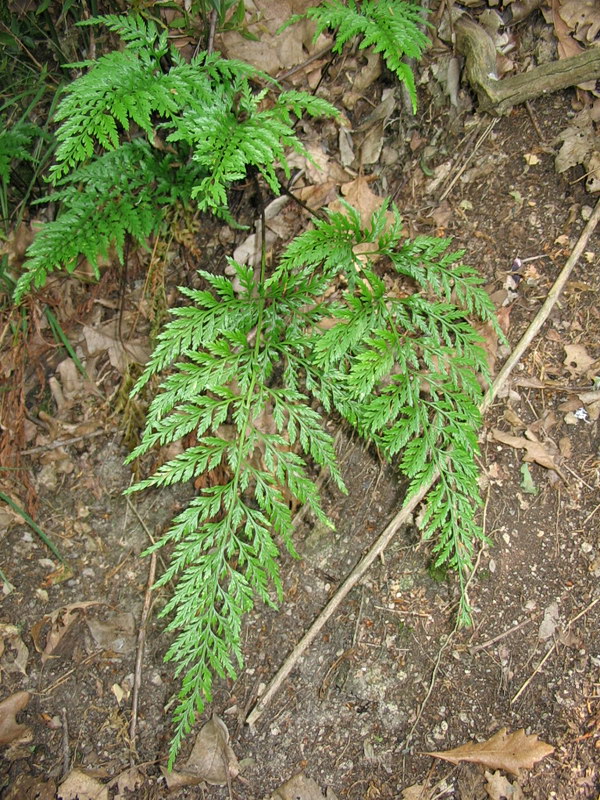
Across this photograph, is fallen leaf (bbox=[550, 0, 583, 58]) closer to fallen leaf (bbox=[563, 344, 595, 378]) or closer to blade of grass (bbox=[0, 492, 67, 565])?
fallen leaf (bbox=[563, 344, 595, 378])

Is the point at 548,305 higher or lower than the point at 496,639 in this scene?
higher

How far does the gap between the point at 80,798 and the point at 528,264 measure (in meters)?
3.06

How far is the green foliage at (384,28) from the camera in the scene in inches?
88.0

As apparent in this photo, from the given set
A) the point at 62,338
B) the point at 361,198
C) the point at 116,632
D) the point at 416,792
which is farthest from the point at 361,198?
the point at 416,792

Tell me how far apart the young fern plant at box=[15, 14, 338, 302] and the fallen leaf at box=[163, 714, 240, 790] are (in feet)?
6.71

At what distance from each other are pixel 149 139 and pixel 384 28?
1085mm

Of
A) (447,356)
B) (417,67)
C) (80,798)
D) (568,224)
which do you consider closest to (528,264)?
(568,224)

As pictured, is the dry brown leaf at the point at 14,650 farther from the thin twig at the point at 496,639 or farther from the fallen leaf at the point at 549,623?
the fallen leaf at the point at 549,623

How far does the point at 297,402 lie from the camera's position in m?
2.71

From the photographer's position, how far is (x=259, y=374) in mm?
2602

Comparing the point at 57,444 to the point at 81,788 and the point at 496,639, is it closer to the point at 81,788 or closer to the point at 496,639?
the point at 81,788

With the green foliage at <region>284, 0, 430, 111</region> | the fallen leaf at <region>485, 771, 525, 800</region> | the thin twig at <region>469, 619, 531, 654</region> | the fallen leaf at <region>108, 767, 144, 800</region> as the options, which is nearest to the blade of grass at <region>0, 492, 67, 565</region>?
the fallen leaf at <region>108, 767, 144, 800</region>

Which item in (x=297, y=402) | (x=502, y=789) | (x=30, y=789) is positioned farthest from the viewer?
(x=297, y=402)

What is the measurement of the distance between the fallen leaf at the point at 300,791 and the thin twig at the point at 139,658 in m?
0.63
